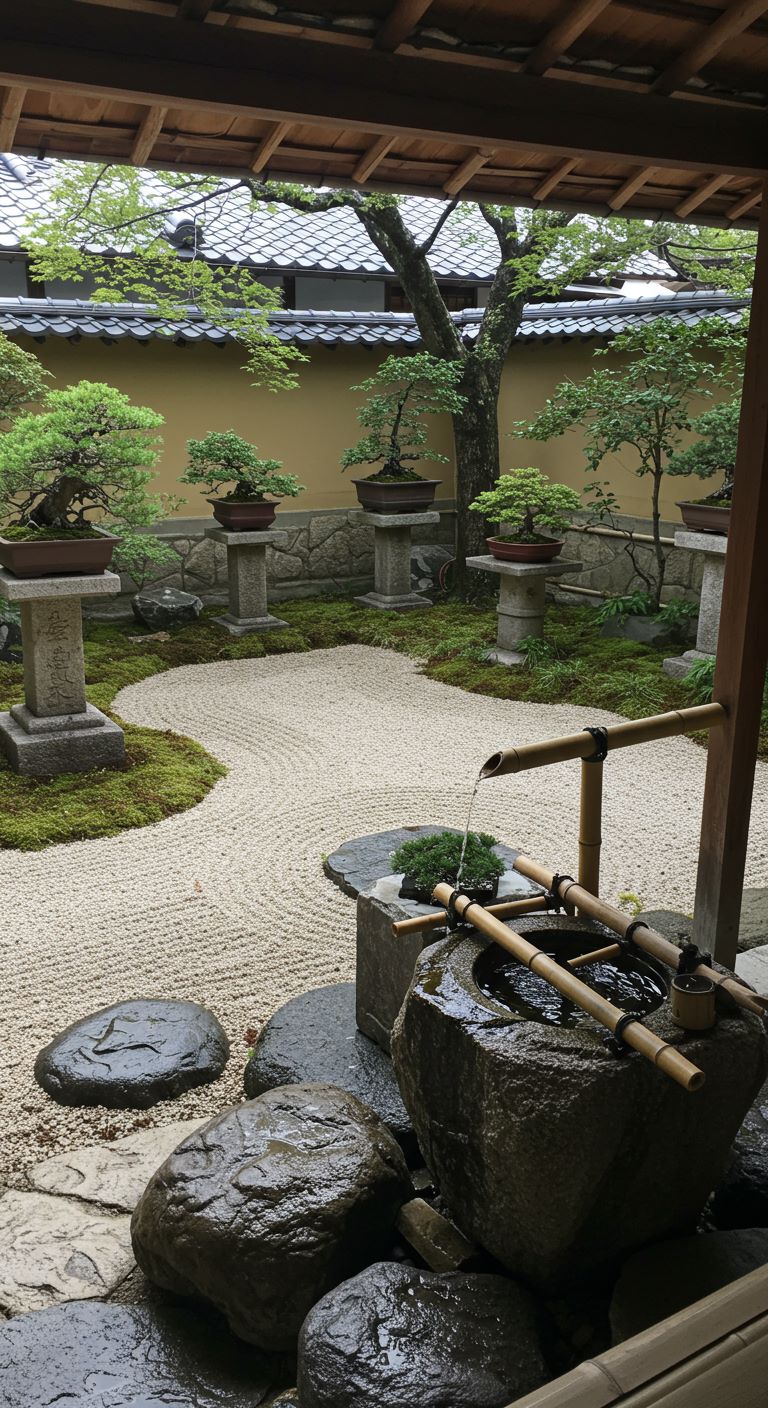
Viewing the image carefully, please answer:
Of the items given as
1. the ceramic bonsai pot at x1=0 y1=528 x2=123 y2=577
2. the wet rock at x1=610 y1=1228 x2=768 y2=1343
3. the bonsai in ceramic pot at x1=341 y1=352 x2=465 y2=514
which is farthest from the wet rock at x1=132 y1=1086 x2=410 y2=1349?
the bonsai in ceramic pot at x1=341 y1=352 x2=465 y2=514

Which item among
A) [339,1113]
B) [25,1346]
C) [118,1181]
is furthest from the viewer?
[118,1181]

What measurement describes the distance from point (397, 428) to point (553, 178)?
26.2 ft

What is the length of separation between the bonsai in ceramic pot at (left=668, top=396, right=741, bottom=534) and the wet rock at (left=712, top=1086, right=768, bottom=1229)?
21.4ft

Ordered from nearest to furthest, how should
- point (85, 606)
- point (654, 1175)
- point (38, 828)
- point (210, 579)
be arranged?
1. point (654, 1175)
2. point (38, 828)
3. point (85, 606)
4. point (210, 579)

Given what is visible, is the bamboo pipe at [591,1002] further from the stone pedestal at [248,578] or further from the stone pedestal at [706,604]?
the stone pedestal at [248,578]

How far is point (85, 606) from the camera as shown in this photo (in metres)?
10.9

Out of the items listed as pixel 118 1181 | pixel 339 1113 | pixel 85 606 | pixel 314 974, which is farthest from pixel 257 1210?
pixel 85 606

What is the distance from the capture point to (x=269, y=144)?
10.3 ft

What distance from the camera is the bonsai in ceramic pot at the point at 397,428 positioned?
1059 cm

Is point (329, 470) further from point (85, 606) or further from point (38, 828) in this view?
point (38, 828)

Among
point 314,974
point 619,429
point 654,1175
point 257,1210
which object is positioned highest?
point 619,429

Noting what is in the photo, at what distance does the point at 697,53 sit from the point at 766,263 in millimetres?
755

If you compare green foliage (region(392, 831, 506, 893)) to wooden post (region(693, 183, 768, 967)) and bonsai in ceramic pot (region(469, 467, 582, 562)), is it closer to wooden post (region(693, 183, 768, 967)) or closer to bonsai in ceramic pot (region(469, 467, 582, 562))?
wooden post (region(693, 183, 768, 967))

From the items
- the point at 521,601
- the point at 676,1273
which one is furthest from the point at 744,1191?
the point at 521,601
